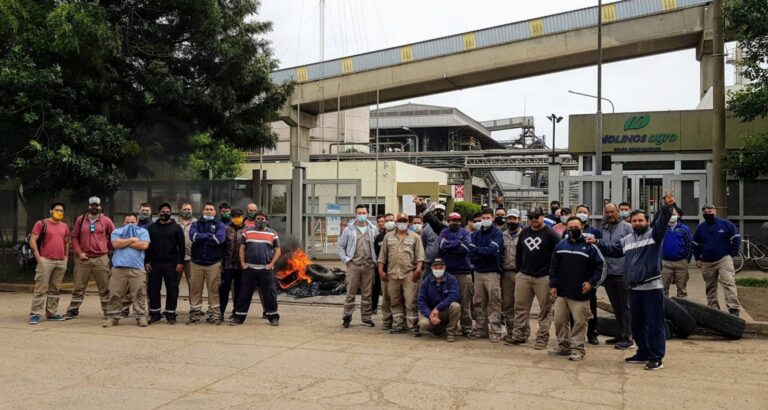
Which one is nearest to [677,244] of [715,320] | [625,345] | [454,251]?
[715,320]

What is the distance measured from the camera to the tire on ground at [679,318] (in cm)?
922

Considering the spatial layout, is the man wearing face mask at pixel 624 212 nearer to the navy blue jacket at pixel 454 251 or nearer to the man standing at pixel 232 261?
the navy blue jacket at pixel 454 251

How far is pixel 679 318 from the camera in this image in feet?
30.3

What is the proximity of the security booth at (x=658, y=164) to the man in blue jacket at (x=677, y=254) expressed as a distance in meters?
6.65

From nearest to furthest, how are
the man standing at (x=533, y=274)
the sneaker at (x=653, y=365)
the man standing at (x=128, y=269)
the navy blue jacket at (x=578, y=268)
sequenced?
the sneaker at (x=653, y=365), the navy blue jacket at (x=578, y=268), the man standing at (x=533, y=274), the man standing at (x=128, y=269)

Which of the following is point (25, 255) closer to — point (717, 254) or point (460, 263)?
point (460, 263)

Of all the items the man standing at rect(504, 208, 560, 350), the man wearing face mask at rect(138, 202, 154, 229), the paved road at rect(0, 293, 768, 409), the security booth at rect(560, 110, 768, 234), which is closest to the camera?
the paved road at rect(0, 293, 768, 409)

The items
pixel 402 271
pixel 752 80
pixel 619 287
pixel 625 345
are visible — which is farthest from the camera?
pixel 752 80

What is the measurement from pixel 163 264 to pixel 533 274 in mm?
5761

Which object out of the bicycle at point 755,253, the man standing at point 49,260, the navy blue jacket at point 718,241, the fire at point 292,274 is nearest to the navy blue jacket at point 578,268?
the navy blue jacket at point 718,241

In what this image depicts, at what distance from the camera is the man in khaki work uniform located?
975 cm

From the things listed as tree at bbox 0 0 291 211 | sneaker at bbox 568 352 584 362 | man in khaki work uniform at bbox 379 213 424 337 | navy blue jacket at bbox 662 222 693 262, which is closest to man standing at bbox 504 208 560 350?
sneaker at bbox 568 352 584 362

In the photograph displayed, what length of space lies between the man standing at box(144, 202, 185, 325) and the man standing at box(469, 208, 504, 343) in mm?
4724

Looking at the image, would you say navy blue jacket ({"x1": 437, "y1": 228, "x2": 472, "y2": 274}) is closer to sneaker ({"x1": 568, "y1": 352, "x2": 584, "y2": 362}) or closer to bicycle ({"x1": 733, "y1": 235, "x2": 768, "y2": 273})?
sneaker ({"x1": 568, "y1": 352, "x2": 584, "y2": 362})
